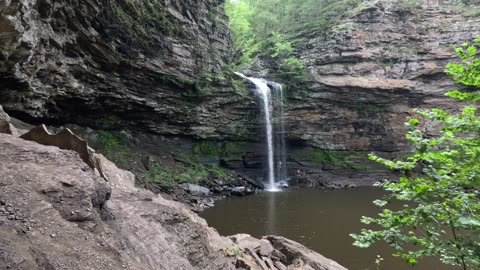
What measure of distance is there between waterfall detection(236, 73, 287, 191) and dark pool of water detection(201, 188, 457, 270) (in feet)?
15.3

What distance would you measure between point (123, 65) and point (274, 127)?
12.6 m

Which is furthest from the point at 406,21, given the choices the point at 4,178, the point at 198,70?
the point at 4,178

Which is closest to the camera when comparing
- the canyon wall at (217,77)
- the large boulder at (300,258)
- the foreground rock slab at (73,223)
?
the foreground rock slab at (73,223)

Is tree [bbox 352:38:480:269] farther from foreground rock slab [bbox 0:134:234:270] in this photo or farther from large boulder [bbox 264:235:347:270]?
large boulder [bbox 264:235:347:270]

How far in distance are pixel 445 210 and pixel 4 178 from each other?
4.15 m

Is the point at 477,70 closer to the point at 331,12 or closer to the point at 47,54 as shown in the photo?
the point at 47,54

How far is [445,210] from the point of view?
3363 millimetres

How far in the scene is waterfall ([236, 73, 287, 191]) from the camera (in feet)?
81.7

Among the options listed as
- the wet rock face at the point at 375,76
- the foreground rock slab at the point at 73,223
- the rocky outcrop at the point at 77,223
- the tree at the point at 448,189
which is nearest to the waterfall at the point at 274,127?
the wet rock face at the point at 375,76

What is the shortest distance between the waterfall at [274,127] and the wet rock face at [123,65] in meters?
1.66

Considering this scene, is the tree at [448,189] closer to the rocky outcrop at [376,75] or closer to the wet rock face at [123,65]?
the wet rock face at [123,65]

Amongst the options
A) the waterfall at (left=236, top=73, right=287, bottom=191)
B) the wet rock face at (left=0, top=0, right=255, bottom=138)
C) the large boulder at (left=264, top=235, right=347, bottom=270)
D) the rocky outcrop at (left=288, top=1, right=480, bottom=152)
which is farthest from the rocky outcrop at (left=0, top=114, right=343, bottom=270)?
the rocky outcrop at (left=288, top=1, right=480, bottom=152)

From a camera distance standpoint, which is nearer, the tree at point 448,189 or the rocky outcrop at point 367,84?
the tree at point 448,189

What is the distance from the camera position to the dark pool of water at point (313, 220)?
9.16 m
